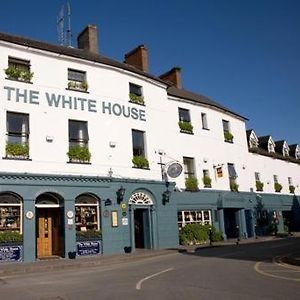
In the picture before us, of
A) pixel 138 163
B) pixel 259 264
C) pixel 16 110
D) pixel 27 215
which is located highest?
pixel 16 110

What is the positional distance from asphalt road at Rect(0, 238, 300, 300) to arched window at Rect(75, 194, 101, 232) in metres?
5.48

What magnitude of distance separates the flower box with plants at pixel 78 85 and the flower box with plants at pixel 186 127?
7882 millimetres

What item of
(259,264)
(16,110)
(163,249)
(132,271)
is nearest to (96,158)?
(16,110)

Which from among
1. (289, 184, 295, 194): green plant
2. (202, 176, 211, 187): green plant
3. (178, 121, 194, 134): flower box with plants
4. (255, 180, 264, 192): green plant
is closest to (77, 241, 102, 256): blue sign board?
(202, 176, 211, 187): green plant

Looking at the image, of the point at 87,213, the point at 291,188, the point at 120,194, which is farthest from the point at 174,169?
the point at 291,188

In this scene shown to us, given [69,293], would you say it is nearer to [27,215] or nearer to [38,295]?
[38,295]

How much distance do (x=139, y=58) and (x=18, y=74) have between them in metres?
11.0

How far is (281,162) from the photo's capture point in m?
40.6

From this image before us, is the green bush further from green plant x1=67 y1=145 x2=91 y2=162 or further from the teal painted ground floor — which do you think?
green plant x1=67 y1=145 x2=91 y2=162

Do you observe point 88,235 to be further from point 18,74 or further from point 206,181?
point 206,181

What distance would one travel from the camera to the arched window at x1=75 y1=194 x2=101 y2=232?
2128cm

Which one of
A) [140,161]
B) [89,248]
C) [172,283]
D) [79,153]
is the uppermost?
[79,153]

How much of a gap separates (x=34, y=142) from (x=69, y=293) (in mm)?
10973

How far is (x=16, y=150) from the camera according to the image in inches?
763
